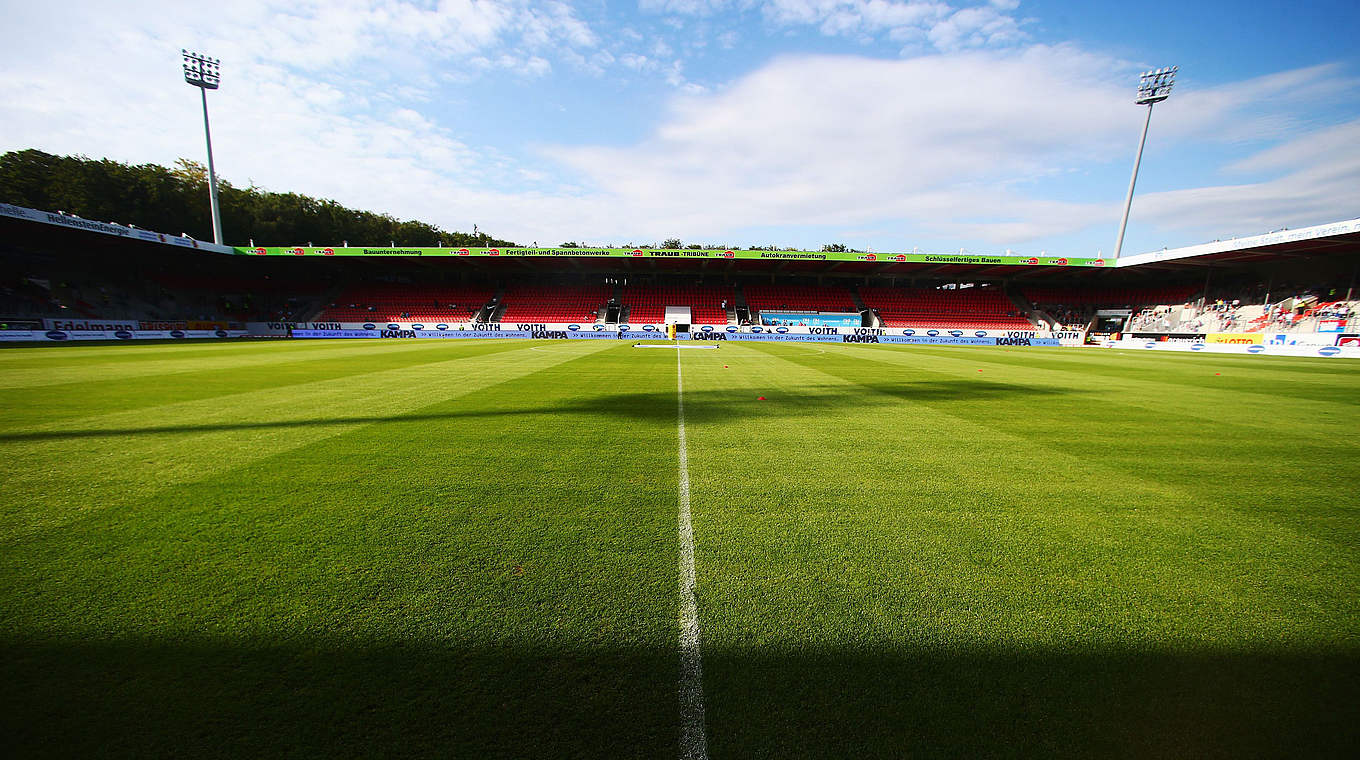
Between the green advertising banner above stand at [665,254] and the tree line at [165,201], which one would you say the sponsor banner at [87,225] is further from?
the tree line at [165,201]

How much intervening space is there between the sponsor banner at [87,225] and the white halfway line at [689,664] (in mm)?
36983

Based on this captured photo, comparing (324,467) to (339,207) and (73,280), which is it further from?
(339,207)

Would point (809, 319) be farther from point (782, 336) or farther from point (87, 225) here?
point (87, 225)

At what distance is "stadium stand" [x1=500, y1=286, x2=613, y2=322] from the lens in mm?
39969

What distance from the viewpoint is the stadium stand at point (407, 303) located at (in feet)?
129

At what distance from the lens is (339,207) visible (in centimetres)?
5694

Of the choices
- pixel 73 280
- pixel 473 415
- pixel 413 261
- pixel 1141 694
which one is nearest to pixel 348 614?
pixel 1141 694

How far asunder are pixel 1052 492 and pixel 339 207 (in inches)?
2849

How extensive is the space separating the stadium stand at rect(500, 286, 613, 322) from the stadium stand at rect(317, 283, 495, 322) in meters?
2.61

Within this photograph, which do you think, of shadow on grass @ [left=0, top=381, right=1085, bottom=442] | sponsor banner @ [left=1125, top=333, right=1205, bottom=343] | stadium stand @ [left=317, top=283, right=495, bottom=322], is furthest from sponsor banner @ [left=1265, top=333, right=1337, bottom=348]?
stadium stand @ [left=317, top=283, right=495, bottom=322]

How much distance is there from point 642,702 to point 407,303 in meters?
46.5

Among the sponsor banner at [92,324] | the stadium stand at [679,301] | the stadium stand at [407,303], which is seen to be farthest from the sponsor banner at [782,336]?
the sponsor banner at [92,324]

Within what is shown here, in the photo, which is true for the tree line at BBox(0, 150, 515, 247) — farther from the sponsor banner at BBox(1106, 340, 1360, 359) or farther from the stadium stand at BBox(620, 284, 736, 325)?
the sponsor banner at BBox(1106, 340, 1360, 359)

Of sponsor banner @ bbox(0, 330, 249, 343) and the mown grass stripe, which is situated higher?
the mown grass stripe
